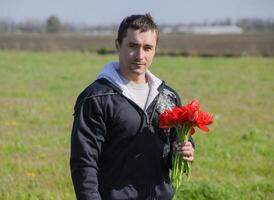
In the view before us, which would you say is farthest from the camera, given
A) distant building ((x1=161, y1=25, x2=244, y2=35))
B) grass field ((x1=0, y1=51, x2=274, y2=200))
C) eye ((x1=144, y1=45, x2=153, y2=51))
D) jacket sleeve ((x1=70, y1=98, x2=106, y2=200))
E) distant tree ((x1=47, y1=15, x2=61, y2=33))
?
distant building ((x1=161, y1=25, x2=244, y2=35))

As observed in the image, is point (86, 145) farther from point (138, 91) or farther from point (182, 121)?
point (182, 121)

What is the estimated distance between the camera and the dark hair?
11.3ft

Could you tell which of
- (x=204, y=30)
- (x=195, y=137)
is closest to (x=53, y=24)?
(x=204, y=30)

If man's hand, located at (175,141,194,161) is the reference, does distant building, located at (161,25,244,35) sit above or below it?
below

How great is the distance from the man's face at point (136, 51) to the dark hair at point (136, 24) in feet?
0.07

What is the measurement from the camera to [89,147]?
3.45 metres

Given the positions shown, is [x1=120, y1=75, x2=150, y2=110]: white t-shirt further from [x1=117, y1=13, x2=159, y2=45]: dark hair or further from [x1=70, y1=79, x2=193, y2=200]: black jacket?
[x1=117, y1=13, x2=159, y2=45]: dark hair

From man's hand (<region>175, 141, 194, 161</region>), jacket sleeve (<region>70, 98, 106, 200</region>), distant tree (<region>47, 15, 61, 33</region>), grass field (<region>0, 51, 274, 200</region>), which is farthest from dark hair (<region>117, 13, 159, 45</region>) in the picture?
distant tree (<region>47, 15, 61, 33</region>)

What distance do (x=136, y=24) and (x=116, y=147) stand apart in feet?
2.41

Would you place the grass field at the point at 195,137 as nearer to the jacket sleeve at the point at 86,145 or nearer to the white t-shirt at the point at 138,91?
the white t-shirt at the point at 138,91

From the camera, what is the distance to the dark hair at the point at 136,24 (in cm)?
345

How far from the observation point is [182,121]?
3.50m

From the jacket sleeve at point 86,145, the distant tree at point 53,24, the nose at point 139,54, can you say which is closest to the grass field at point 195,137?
the jacket sleeve at point 86,145

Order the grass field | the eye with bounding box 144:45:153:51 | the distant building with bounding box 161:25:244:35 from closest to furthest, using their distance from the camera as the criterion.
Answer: the eye with bounding box 144:45:153:51, the grass field, the distant building with bounding box 161:25:244:35
